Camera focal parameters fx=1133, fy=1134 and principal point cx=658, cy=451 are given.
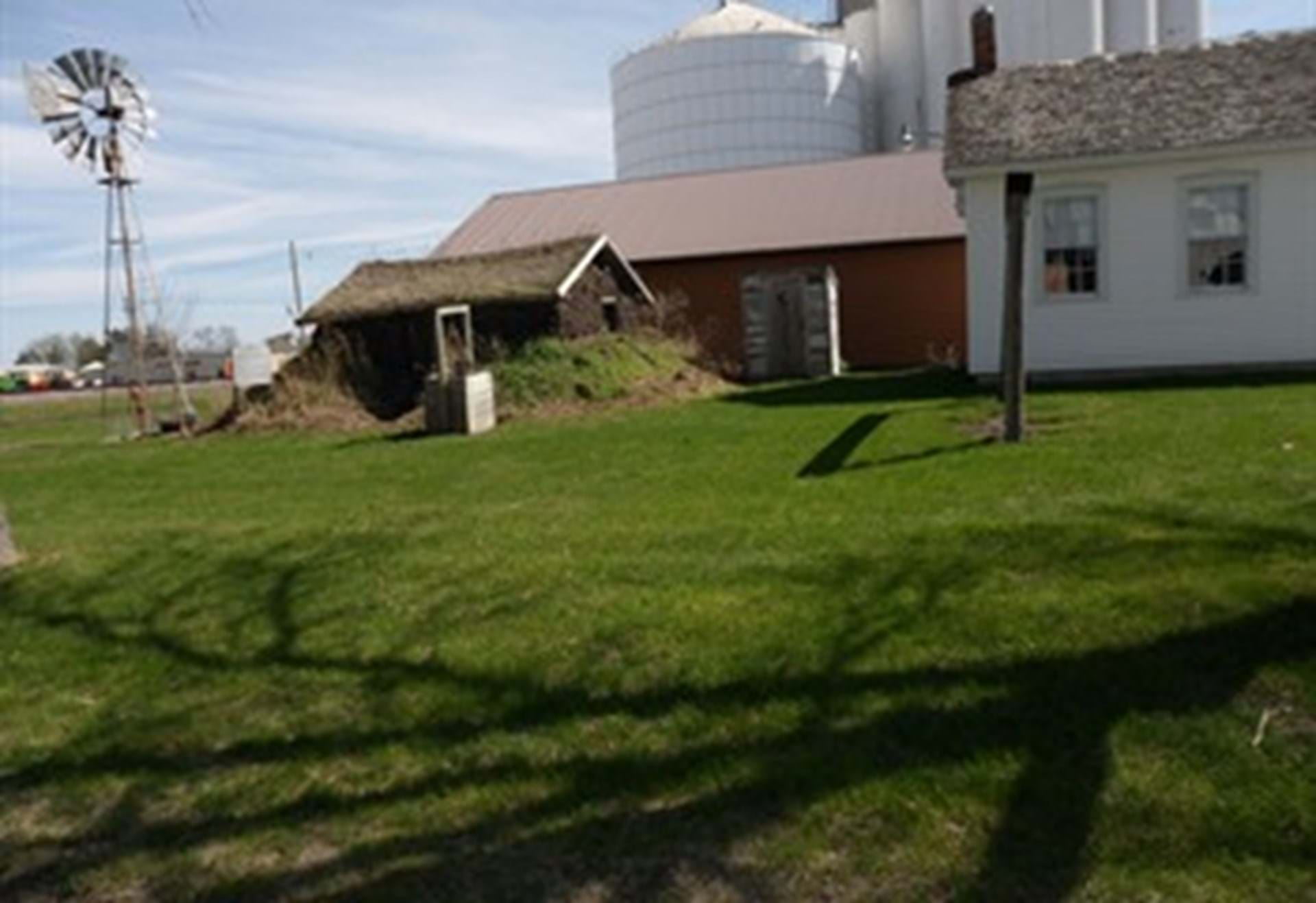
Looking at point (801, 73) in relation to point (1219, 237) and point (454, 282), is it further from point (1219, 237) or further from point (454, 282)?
point (1219, 237)

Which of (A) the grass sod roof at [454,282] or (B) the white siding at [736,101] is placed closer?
(A) the grass sod roof at [454,282]

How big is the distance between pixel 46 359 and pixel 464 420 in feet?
380

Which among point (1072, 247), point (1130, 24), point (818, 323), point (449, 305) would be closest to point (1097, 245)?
point (1072, 247)

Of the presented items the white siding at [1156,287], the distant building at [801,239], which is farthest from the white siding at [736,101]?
the white siding at [1156,287]

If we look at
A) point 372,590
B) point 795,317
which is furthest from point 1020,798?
point 795,317

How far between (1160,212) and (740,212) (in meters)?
12.7

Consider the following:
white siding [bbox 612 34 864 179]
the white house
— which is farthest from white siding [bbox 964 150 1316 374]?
white siding [bbox 612 34 864 179]

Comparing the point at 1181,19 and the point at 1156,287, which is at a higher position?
the point at 1181,19

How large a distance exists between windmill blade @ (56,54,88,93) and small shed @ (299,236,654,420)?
5429mm

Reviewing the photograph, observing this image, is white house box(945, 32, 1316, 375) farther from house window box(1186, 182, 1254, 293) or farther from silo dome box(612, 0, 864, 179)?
silo dome box(612, 0, 864, 179)

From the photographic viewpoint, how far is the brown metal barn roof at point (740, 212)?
81.7ft

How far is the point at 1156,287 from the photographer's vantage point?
15562 mm

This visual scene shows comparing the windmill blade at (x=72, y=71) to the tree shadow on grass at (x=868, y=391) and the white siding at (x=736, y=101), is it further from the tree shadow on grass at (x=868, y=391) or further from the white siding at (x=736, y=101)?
the white siding at (x=736, y=101)

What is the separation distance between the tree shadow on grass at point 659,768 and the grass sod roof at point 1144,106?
1093 centimetres
